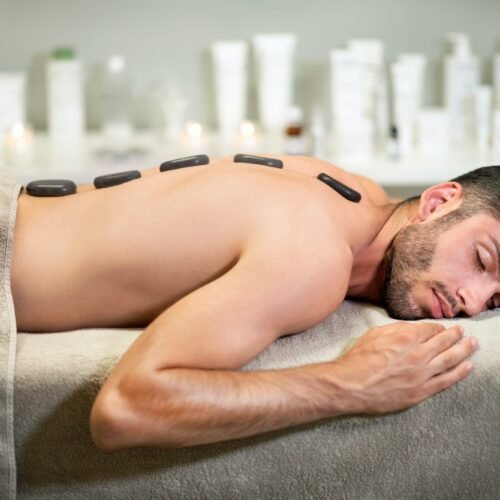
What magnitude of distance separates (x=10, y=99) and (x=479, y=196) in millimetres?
1605

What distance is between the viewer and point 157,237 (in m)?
1.30

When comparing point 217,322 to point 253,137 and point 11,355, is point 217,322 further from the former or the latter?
point 253,137

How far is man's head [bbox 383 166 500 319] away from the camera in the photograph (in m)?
1.37

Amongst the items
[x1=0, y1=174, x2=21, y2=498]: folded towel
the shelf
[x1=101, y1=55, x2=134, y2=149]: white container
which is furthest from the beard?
[x1=101, y1=55, x2=134, y2=149]: white container

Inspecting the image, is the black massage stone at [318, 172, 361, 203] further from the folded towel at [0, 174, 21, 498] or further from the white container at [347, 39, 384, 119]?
the white container at [347, 39, 384, 119]

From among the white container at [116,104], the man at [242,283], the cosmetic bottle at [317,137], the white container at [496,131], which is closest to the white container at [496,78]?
the white container at [496,131]

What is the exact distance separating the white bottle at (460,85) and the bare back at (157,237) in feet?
4.53

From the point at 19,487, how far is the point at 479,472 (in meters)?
0.65

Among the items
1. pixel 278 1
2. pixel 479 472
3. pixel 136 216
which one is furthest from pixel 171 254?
pixel 278 1

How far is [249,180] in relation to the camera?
1332 mm

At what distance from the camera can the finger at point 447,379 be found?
1.21m

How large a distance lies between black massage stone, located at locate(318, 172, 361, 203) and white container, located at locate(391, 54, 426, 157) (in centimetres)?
119

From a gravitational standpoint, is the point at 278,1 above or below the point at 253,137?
above

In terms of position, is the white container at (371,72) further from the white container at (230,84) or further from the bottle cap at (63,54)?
the bottle cap at (63,54)
